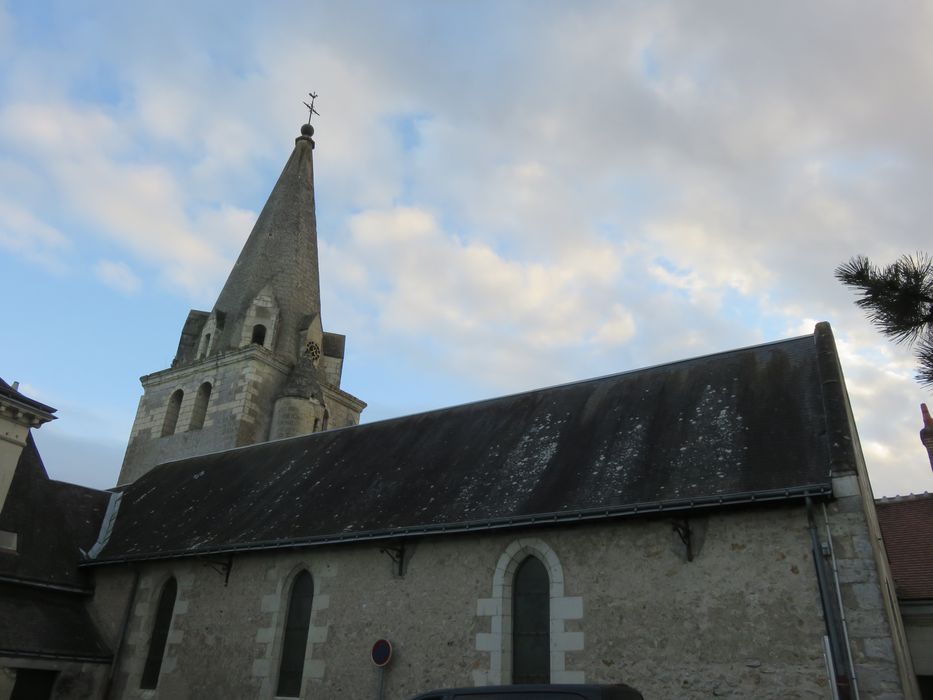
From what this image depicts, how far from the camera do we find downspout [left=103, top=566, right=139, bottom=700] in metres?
13.3

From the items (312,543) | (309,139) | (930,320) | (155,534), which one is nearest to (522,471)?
(312,543)

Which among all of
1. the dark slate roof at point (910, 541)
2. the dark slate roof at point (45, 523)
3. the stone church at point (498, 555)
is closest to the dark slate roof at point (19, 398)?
the stone church at point (498, 555)

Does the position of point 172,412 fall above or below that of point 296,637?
above

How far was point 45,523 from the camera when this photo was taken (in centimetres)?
1535

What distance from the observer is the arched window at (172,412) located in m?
23.0

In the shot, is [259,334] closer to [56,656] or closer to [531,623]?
[56,656]

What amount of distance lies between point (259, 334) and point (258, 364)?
5.72 feet

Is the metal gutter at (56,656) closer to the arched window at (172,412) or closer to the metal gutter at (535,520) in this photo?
the metal gutter at (535,520)

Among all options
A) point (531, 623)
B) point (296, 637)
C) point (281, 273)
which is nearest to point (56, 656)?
point (296, 637)

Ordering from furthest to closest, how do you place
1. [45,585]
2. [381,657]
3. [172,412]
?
[172,412]
[45,585]
[381,657]

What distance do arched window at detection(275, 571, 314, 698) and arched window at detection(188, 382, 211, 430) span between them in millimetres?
11825

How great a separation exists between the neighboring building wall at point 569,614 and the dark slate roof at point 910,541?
6.69m

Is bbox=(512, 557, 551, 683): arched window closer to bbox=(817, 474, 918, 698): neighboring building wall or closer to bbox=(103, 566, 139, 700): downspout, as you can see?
bbox=(817, 474, 918, 698): neighboring building wall

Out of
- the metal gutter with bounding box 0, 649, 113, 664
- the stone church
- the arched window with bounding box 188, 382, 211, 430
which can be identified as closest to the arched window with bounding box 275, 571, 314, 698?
the stone church
